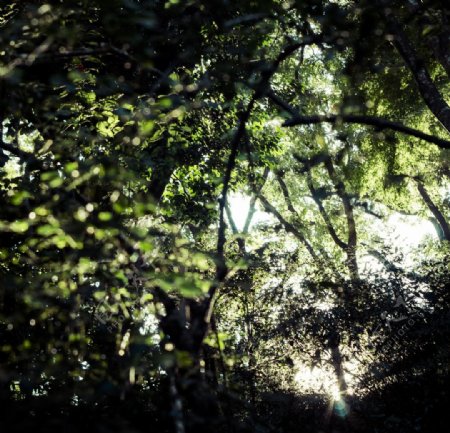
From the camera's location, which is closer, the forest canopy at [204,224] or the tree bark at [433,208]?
the forest canopy at [204,224]

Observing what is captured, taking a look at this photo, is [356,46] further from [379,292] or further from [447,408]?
[379,292]

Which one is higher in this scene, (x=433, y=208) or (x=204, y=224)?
(x=433, y=208)

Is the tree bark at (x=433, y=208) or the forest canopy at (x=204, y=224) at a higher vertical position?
the tree bark at (x=433, y=208)

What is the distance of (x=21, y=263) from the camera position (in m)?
6.00

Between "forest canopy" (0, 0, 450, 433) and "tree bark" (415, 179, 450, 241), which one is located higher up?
"tree bark" (415, 179, 450, 241)

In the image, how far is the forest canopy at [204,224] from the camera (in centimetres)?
244

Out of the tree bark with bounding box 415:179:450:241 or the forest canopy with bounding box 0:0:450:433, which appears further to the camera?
the tree bark with bounding box 415:179:450:241

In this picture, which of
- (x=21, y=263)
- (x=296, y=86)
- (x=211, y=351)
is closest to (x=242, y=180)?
(x=296, y=86)

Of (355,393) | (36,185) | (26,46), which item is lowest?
(355,393)

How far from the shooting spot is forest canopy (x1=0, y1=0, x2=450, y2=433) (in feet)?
8.00

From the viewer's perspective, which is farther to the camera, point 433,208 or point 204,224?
point 433,208

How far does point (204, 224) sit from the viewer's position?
9.27 m

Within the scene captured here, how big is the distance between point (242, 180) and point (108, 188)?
18.8 feet

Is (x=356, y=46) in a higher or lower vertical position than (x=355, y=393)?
higher
